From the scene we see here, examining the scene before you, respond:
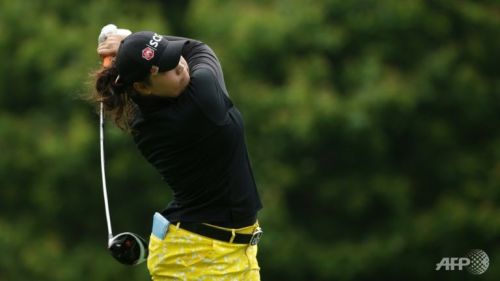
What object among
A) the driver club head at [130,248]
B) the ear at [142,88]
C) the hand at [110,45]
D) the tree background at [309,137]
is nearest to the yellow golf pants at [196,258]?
the driver club head at [130,248]

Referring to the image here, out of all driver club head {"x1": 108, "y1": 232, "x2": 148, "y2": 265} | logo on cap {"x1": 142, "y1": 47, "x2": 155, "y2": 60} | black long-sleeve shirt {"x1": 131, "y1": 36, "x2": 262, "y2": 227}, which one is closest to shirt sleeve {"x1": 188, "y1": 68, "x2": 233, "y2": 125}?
black long-sleeve shirt {"x1": 131, "y1": 36, "x2": 262, "y2": 227}

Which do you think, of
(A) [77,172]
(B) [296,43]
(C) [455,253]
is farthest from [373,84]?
(A) [77,172]

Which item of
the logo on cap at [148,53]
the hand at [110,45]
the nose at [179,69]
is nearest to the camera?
the logo on cap at [148,53]

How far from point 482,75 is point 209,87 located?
13.6 metres

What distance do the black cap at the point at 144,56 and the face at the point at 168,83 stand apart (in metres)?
0.04

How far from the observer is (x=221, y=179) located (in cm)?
554

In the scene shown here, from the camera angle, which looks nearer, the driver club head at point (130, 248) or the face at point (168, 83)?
the face at point (168, 83)

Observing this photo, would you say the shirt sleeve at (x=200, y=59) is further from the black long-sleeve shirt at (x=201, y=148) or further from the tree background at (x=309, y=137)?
the tree background at (x=309, y=137)

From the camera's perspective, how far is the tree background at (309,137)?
17.0 meters

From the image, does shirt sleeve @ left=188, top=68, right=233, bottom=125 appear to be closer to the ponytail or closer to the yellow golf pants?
the ponytail

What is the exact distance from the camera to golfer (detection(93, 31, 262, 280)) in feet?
17.4

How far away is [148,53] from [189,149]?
522 millimetres

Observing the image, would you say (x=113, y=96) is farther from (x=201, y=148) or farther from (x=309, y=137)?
(x=309, y=137)

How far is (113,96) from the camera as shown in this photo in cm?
557
